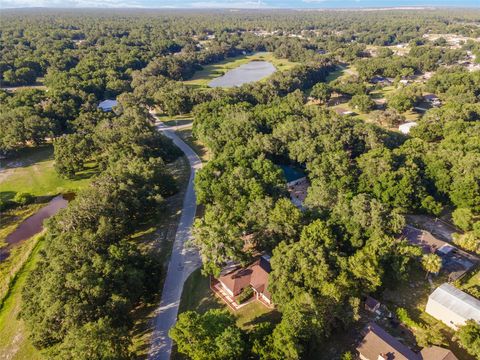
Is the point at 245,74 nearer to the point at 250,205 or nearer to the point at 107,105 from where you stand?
the point at 107,105

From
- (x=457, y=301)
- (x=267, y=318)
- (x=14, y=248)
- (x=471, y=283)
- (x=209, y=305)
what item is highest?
(x=457, y=301)

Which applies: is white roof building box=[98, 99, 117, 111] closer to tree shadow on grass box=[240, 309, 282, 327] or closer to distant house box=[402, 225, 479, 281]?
tree shadow on grass box=[240, 309, 282, 327]

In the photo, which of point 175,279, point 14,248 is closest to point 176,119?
point 14,248

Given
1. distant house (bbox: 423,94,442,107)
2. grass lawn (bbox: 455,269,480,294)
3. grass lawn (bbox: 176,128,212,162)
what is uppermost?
distant house (bbox: 423,94,442,107)

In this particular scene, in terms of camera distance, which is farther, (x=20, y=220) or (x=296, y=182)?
(x=296, y=182)

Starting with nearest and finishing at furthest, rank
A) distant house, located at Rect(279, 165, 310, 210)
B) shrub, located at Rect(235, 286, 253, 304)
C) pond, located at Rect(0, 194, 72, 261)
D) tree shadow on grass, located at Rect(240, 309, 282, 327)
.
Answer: tree shadow on grass, located at Rect(240, 309, 282, 327), shrub, located at Rect(235, 286, 253, 304), pond, located at Rect(0, 194, 72, 261), distant house, located at Rect(279, 165, 310, 210)

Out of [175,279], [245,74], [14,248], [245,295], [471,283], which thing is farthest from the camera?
[245,74]

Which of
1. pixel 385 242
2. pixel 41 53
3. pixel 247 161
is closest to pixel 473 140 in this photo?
pixel 385 242

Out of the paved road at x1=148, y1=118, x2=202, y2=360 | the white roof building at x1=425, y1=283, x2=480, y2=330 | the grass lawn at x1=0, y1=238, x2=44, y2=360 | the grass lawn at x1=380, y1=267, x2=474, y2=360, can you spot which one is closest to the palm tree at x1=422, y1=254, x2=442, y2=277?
the white roof building at x1=425, y1=283, x2=480, y2=330
